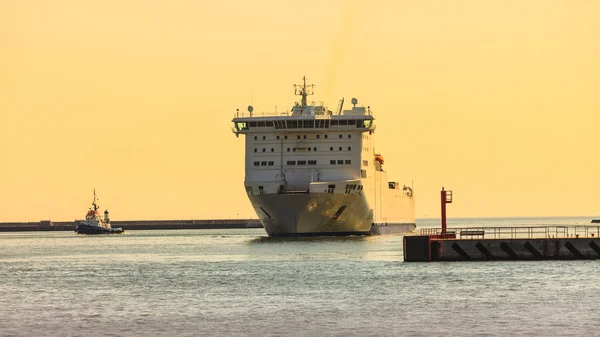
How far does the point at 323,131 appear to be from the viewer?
10844 centimetres

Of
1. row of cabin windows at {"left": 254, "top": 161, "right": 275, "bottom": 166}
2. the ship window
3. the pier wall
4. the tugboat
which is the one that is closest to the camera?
the pier wall

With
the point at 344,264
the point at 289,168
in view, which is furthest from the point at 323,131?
the point at 344,264

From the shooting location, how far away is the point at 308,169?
10712cm

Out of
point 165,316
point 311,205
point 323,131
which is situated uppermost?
point 323,131

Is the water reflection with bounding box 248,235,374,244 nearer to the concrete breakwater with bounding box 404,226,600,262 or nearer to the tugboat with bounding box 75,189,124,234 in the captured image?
the concrete breakwater with bounding box 404,226,600,262

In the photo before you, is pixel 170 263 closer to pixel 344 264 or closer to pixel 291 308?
pixel 344 264

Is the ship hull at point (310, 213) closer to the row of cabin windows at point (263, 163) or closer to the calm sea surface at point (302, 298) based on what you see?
the row of cabin windows at point (263, 163)

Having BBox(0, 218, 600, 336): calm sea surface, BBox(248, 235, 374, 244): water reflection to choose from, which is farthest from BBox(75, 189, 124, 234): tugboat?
BBox(0, 218, 600, 336): calm sea surface

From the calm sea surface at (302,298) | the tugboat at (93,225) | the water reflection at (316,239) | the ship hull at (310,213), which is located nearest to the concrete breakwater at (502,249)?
the calm sea surface at (302,298)

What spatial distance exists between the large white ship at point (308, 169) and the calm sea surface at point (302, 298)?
25.9 metres

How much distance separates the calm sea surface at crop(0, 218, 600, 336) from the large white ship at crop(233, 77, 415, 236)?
A: 84.9 feet

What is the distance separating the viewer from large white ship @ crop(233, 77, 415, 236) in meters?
105

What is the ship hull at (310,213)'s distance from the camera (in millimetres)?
104062

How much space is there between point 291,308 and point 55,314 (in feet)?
29.2
